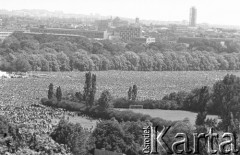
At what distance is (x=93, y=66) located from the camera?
54.4 meters

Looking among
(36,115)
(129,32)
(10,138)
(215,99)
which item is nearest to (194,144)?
(10,138)

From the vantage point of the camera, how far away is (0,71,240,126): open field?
3595cm

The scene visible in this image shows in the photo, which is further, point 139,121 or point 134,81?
point 134,81

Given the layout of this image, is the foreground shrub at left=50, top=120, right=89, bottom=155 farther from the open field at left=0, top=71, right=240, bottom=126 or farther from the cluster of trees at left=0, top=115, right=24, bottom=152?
the open field at left=0, top=71, right=240, bottom=126

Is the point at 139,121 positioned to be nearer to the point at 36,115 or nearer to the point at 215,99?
the point at 36,115

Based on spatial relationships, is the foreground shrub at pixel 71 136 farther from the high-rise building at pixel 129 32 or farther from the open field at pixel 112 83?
the high-rise building at pixel 129 32

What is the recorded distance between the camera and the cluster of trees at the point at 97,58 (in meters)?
52.9

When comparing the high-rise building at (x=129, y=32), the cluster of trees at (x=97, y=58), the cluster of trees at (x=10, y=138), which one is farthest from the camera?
the high-rise building at (x=129, y=32)

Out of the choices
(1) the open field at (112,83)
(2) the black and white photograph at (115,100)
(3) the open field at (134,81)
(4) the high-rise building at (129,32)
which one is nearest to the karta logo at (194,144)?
(2) the black and white photograph at (115,100)

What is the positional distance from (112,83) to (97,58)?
12861mm

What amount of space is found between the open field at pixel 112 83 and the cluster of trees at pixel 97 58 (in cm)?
217

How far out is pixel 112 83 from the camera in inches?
1715

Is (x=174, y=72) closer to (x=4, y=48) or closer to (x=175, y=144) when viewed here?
(x=4, y=48)

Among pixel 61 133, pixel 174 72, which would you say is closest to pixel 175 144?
pixel 61 133
